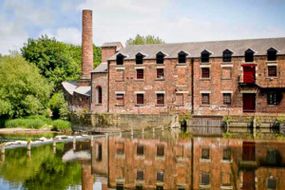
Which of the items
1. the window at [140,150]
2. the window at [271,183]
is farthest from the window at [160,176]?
the window at [140,150]

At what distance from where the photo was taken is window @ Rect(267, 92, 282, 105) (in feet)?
150

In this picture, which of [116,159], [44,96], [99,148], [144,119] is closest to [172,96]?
[144,119]

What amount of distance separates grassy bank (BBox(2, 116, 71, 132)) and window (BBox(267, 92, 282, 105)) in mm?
19464

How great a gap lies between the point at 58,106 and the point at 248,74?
20.7 metres

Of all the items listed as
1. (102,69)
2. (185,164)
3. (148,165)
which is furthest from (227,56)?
(148,165)

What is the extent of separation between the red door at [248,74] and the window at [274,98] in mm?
2129

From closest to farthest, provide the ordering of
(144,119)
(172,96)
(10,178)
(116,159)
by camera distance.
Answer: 1. (10,178)
2. (116,159)
3. (144,119)
4. (172,96)

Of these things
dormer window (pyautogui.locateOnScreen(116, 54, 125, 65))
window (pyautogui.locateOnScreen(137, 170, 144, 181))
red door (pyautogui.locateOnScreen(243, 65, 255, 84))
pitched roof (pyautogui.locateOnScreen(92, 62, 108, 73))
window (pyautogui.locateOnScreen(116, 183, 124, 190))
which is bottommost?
window (pyautogui.locateOnScreen(116, 183, 124, 190))

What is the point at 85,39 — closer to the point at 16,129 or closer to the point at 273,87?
the point at 16,129

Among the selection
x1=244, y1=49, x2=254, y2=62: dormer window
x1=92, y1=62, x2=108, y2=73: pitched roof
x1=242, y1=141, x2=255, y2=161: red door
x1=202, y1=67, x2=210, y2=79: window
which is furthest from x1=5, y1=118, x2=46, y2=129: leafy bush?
x1=242, y1=141, x2=255, y2=161: red door

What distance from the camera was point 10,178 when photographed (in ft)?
68.9

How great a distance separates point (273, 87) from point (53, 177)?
29604mm

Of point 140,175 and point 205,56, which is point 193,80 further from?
point 140,175

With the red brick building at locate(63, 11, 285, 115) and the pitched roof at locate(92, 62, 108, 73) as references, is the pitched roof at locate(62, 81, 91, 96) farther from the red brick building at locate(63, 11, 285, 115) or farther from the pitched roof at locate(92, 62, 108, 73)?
the pitched roof at locate(92, 62, 108, 73)
